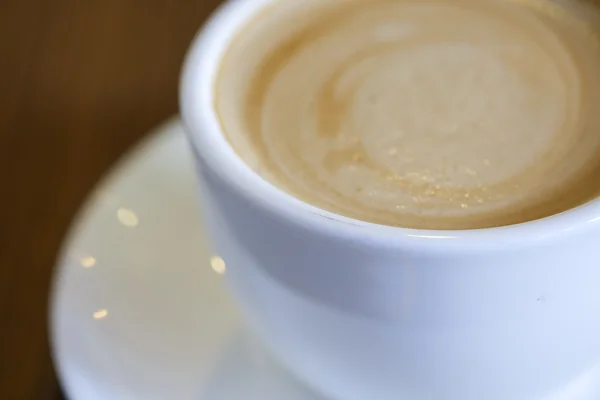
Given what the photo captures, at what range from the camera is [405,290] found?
493 millimetres

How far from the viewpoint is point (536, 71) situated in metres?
0.66

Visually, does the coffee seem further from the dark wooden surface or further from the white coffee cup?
the dark wooden surface

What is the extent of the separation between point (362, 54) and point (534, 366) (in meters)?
0.31

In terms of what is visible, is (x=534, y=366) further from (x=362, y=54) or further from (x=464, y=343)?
(x=362, y=54)

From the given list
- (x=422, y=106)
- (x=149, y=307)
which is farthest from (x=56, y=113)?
(x=422, y=106)

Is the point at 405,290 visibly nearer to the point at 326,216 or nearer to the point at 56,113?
the point at 326,216

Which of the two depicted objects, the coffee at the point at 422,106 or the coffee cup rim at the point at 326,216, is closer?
the coffee cup rim at the point at 326,216

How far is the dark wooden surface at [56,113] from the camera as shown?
848 millimetres

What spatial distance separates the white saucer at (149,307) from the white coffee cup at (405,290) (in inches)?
5.1

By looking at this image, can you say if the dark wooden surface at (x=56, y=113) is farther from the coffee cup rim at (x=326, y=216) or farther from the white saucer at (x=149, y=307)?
the coffee cup rim at (x=326, y=216)

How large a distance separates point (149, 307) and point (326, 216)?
36 centimetres

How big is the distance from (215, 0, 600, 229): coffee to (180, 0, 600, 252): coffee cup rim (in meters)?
0.04

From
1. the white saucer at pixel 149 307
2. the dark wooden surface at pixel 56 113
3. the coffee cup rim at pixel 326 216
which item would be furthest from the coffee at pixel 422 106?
the dark wooden surface at pixel 56 113

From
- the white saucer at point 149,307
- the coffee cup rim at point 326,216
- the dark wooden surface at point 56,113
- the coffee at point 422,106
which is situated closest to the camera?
the coffee cup rim at point 326,216
